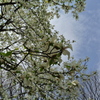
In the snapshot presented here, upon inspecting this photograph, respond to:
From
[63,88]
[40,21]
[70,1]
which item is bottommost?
[63,88]

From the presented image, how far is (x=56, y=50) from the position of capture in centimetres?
135

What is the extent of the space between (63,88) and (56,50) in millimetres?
1269

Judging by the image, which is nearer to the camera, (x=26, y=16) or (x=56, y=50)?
(x=56, y=50)

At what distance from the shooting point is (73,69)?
2.32 metres

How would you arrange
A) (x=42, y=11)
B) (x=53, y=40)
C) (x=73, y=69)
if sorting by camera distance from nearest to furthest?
(x=53, y=40) < (x=73, y=69) < (x=42, y=11)

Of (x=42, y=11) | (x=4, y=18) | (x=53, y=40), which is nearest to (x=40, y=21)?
(x=42, y=11)

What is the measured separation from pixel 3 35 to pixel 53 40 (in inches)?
224

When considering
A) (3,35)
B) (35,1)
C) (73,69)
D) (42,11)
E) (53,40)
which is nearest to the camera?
(53,40)

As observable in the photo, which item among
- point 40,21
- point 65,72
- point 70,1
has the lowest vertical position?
point 65,72

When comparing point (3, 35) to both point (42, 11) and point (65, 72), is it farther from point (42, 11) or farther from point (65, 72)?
point (65, 72)

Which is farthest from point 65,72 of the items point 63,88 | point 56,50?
point 56,50

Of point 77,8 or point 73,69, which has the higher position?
point 77,8

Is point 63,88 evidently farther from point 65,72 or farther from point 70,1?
point 70,1

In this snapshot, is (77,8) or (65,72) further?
(77,8)
